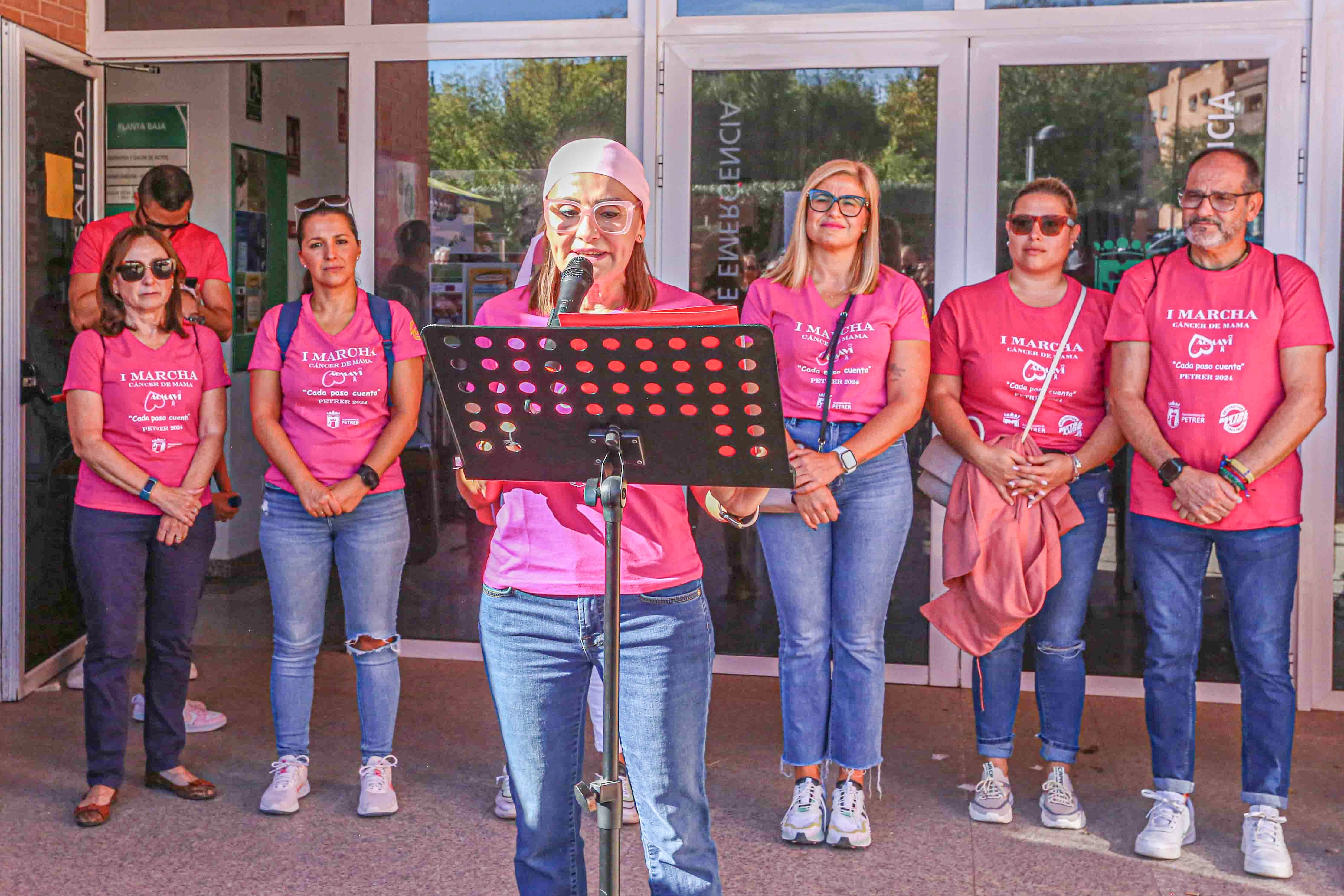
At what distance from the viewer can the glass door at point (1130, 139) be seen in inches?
207

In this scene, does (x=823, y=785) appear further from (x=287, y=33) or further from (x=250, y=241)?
(x=250, y=241)

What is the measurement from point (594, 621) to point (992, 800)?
2225 mm

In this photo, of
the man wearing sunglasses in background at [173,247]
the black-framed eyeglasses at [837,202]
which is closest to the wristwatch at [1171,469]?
the black-framed eyeglasses at [837,202]

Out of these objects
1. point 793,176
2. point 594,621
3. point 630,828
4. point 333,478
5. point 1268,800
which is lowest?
point 630,828

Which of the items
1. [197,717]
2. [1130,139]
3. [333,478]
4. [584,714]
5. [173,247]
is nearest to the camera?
[584,714]

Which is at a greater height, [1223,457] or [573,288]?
[573,288]

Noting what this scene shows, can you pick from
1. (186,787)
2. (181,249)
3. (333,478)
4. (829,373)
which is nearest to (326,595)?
(333,478)

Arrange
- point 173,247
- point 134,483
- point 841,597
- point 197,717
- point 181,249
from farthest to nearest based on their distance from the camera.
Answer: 1. point 181,249
2. point 197,717
3. point 173,247
4. point 134,483
5. point 841,597

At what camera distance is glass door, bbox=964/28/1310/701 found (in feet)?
17.3

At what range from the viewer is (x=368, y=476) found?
4.27 meters

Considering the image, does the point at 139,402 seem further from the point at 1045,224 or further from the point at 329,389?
the point at 1045,224

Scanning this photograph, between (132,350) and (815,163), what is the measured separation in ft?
9.13

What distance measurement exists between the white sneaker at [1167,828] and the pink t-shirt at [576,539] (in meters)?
2.11

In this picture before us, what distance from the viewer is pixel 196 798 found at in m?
4.36
